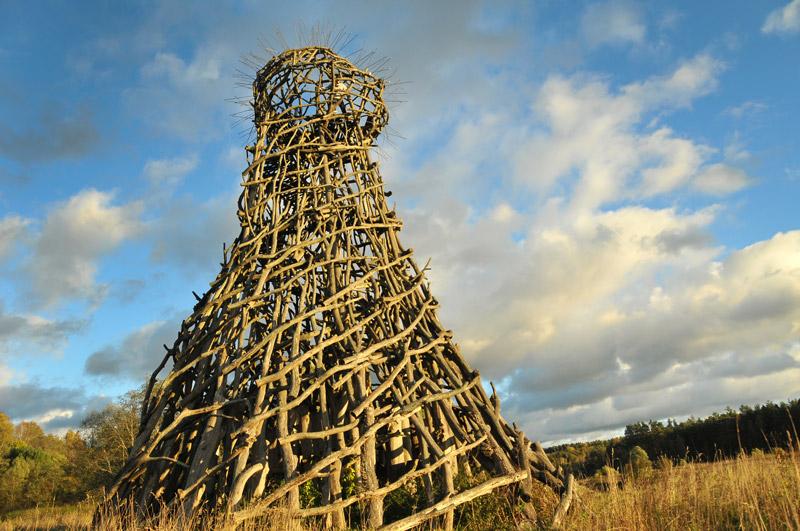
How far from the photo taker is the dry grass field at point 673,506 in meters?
5.43

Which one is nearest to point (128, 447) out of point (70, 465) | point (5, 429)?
point (70, 465)

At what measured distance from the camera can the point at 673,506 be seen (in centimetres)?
594

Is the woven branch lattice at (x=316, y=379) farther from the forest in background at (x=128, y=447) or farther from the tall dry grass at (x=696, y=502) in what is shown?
the forest in background at (x=128, y=447)

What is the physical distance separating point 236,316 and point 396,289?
1929mm

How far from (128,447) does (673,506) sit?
18444 mm

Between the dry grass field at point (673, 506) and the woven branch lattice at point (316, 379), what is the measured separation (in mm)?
300

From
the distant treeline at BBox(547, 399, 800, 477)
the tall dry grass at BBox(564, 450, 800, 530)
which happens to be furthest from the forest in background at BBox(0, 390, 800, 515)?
the tall dry grass at BBox(564, 450, 800, 530)

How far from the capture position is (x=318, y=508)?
5.50 m

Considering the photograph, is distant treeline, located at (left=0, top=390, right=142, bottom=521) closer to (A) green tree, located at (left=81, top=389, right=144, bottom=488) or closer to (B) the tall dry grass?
(A) green tree, located at (left=81, top=389, right=144, bottom=488)

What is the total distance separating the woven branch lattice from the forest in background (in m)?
13.0

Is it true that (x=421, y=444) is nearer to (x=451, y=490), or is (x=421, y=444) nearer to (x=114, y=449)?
(x=451, y=490)

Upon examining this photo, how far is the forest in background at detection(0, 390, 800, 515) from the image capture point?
68.7 feet

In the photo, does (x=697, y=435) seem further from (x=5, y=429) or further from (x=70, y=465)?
(x=5, y=429)

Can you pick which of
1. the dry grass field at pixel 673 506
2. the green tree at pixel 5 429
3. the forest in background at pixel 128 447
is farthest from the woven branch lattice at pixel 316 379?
the green tree at pixel 5 429
